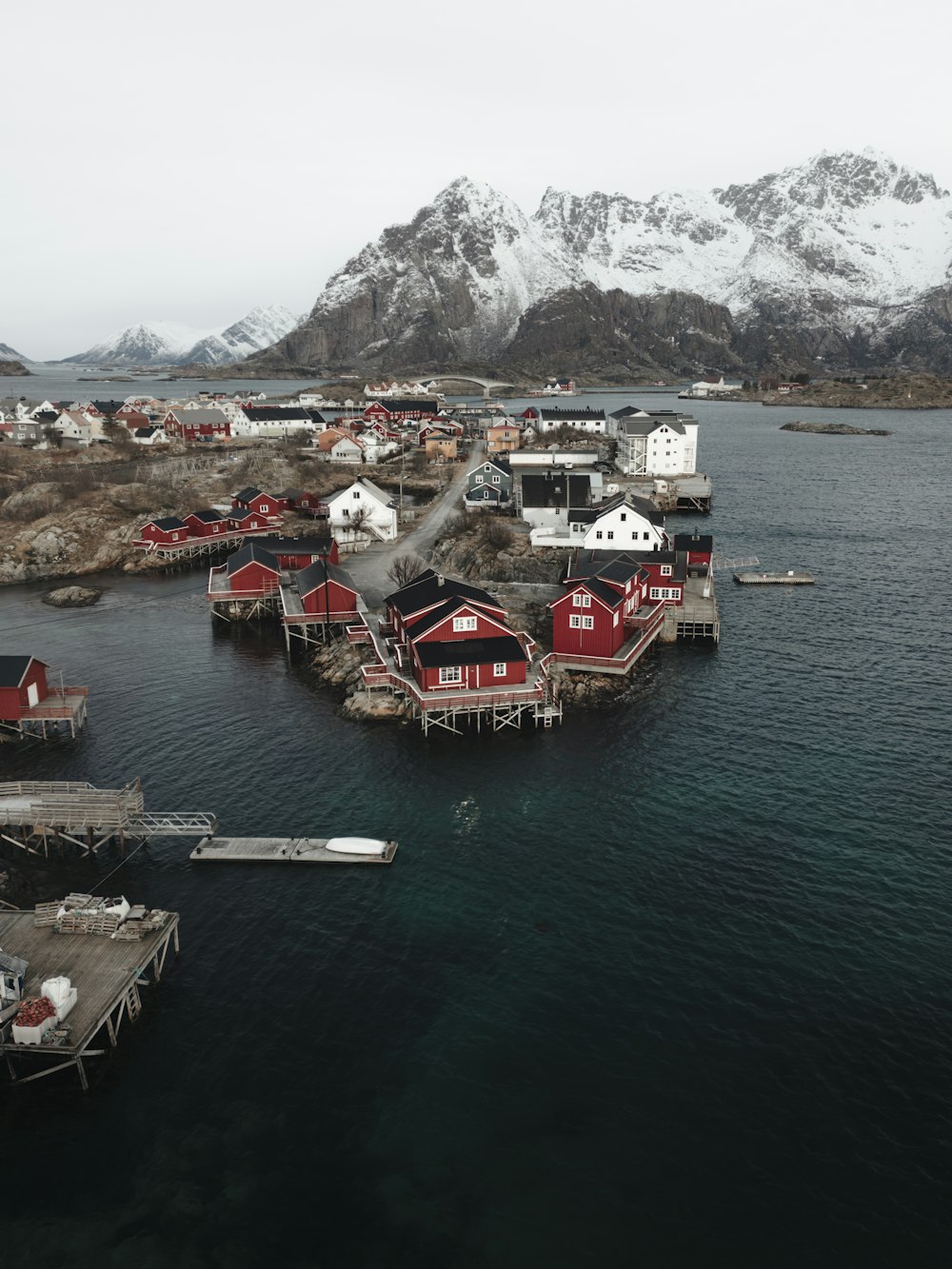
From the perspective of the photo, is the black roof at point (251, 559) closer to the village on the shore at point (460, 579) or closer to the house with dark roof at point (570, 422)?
the village on the shore at point (460, 579)

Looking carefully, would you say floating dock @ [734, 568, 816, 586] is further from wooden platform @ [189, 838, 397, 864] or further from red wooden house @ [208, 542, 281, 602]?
wooden platform @ [189, 838, 397, 864]

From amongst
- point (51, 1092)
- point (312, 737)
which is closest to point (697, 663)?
point (312, 737)

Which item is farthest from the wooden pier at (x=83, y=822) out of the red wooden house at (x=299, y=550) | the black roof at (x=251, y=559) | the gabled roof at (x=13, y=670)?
the red wooden house at (x=299, y=550)

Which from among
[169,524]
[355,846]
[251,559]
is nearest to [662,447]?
[169,524]

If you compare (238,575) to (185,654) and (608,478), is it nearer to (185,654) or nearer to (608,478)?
(185,654)

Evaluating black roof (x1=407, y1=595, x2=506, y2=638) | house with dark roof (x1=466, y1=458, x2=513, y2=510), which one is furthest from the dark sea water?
house with dark roof (x1=466, y1=458, x2=513, y2=510)

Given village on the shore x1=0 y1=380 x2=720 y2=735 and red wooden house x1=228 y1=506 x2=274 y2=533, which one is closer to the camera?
village on the shore x1=0 y1=380 x2=720 y2=735
